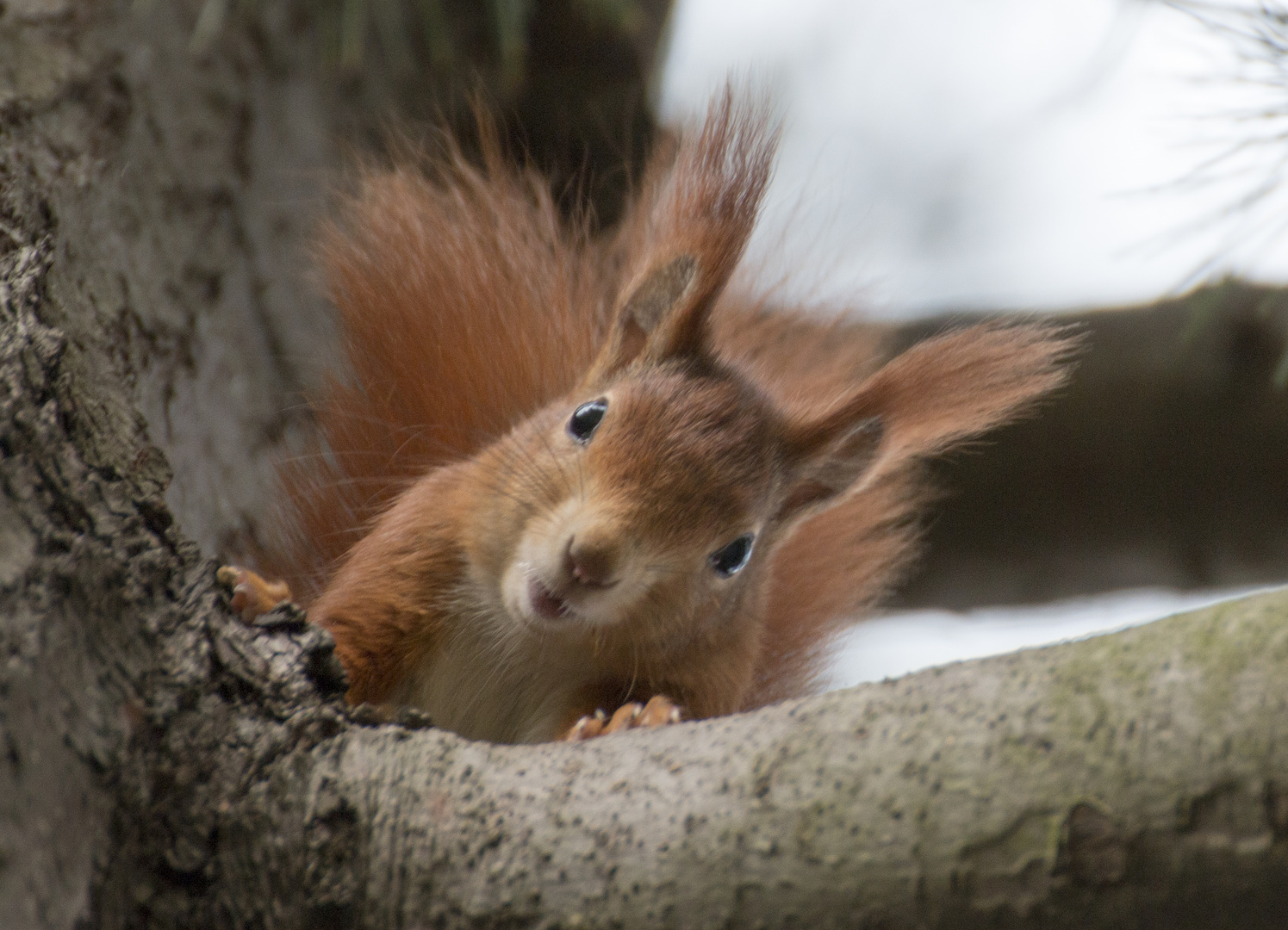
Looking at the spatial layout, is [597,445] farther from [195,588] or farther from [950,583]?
[950,583]

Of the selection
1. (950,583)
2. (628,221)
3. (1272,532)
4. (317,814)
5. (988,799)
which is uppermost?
(628,221)

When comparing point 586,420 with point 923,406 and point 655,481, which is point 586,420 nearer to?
point 655,481

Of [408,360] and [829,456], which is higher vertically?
[408,360]

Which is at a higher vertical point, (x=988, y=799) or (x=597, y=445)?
(x=597, y=445)

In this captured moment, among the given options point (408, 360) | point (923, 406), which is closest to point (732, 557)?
point (923, 406)

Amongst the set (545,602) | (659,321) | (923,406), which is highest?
(659,321)

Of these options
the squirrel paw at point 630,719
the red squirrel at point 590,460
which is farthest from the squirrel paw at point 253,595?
the squirrel paw at point 630,719

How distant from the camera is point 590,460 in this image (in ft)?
3.56

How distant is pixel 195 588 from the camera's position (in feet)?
2.29

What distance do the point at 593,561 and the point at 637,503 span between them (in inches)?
3.6

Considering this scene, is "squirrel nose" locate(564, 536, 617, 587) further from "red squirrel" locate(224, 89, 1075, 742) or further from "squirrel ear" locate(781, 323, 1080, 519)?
"squirrel ear" locate(781, 323, 1080, 519)

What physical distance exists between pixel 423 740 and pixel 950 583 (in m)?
1.07

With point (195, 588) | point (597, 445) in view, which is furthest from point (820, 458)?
point (195, 588)

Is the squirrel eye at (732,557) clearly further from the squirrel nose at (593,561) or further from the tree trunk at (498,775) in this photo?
the tree trunk at (498,775)
